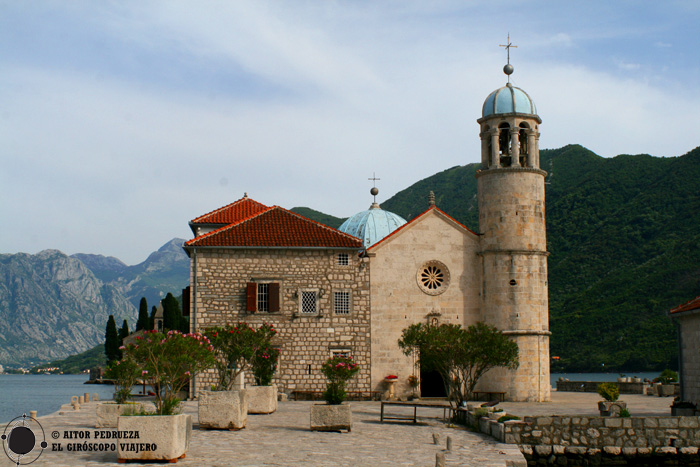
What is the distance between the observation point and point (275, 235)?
3819 centimetres

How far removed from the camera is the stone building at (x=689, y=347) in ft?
87.2

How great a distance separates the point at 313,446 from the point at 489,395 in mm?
20028

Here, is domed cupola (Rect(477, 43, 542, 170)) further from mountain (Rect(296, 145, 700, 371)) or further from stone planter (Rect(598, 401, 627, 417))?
mountain (Rect(296, 145, 700, 371))

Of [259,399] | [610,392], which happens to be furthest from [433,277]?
[259,399]

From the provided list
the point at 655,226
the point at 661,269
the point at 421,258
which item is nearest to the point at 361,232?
the point at 421,258

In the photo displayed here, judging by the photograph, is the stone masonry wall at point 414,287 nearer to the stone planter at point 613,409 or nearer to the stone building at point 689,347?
the stone building at point 689,347

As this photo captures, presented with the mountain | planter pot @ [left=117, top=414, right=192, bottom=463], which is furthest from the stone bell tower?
the mountain

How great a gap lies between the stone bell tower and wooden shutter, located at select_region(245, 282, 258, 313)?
11130mm

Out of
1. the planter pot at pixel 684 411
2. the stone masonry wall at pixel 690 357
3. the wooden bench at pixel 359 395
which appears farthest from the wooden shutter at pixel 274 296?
the planter pot at pixel 684 411

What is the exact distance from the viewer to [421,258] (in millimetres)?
38781

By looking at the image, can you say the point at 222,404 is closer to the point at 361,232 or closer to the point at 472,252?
the point at 472,252

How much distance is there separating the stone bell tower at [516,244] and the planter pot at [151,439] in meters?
24.2

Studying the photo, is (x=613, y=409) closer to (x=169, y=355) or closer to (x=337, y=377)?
(x=337, y=377)

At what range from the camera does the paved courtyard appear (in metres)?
16.3
